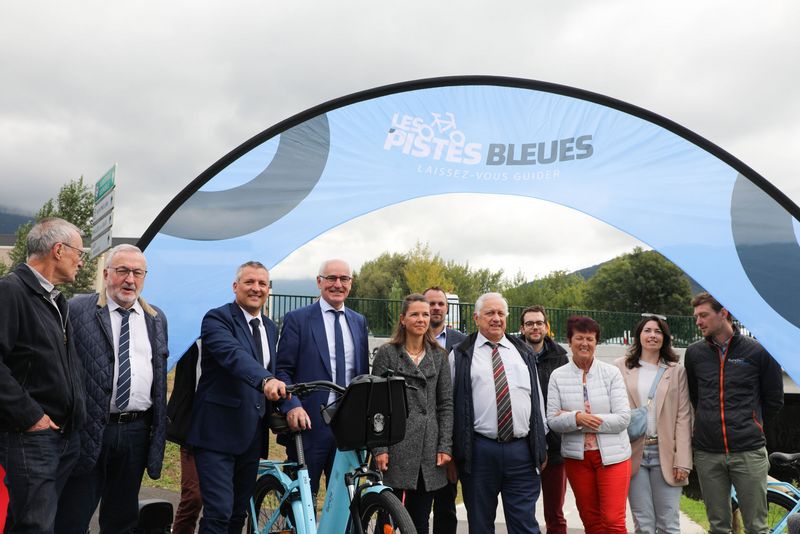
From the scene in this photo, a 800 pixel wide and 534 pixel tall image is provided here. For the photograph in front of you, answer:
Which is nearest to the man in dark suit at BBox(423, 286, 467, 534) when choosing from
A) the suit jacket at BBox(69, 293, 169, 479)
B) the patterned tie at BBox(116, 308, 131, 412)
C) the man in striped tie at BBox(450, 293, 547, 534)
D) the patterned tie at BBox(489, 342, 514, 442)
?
the man in striped tie at BBox(450, 293, 547, 534)

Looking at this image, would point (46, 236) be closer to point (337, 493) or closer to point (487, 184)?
point (337, 493)

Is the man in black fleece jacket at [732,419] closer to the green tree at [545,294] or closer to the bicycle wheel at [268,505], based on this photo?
the bicycle wheel at [268,505]

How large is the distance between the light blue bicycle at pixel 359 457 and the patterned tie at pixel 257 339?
1.63 feet

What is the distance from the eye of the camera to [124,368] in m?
3.54

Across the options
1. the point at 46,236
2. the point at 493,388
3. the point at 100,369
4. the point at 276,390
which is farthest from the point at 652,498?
the point at 46,236

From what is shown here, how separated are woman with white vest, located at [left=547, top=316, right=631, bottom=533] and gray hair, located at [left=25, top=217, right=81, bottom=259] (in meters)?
2.99

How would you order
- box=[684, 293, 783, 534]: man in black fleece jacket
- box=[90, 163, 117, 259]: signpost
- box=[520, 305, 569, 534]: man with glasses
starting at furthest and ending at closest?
box=[90, 163, 117, 259]: signpost < box=[520, 305, 569, 534]: man with glasses < box=[684, 293, 783, 534]: man in black fleece jacket

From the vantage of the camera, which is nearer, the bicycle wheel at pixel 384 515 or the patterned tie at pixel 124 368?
the bicycle wheel at pixel 384 515

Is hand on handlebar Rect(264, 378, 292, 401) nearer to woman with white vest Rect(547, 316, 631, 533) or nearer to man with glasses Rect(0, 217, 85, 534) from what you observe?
man with glasses Rect(0, 217, 85, 534)

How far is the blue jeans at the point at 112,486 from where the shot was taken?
3.46 m

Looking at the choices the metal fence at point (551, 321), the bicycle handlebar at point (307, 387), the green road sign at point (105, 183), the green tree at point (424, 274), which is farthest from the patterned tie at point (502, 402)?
the green tree at point (424, 274)

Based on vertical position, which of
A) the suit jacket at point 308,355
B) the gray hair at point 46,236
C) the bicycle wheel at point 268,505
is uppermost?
the gray hair at point 46,236

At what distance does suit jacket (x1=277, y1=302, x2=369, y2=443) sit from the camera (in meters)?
4.01

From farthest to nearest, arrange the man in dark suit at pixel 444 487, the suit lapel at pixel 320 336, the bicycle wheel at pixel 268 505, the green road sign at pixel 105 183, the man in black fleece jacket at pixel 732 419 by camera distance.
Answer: the green road sign at pixel 105 183 → the man in dark suit at pixel 444 487 → the man in black fleece jacket at pixel 732 419 → the suit lapel at pixel 320 336 → the bicycle wheel at pixel 268 505
